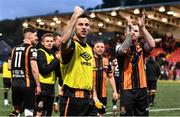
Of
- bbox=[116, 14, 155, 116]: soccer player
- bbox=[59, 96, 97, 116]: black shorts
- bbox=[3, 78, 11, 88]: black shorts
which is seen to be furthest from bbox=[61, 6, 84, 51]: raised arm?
bbox=[3, 78, 11, 88]: black shorts

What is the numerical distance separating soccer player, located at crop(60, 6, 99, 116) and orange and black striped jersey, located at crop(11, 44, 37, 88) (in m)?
3.37

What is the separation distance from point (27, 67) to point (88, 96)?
3622 mm

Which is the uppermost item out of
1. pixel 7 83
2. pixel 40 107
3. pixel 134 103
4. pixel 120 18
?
pixel 120 18

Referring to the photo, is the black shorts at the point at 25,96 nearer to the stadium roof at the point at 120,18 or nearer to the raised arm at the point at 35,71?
the raised arm at the point at 35,71

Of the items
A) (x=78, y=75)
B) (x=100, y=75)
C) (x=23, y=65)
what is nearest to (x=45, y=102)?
(x=23, y=65)

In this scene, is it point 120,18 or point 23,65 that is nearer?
point 23,65

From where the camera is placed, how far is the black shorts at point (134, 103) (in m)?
8.99

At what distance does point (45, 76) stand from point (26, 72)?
0.62 metres

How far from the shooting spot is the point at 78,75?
685 cm

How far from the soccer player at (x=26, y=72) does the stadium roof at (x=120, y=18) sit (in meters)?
41.5

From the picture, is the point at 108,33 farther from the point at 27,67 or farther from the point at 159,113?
the point at 27,67

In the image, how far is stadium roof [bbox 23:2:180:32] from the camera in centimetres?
5331

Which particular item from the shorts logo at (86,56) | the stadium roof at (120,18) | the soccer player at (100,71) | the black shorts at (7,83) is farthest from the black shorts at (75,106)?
the stadium roof at (120,18)

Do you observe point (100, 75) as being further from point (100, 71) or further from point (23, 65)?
point (23, 65)
